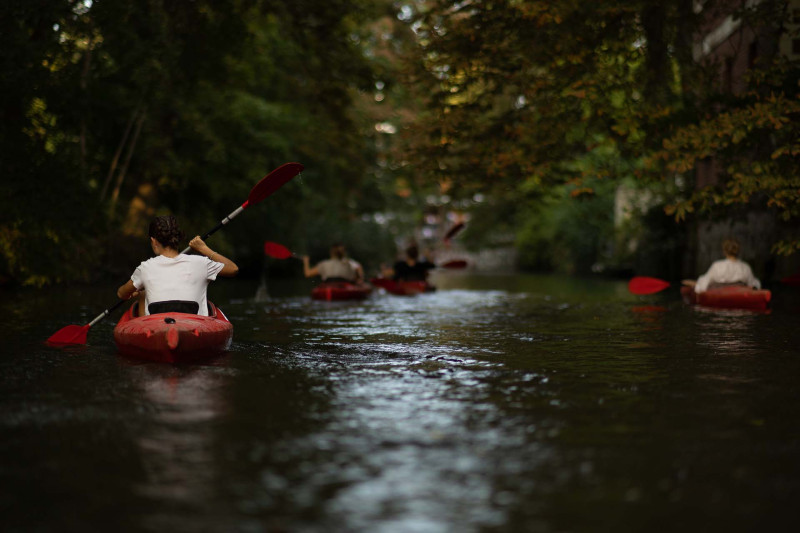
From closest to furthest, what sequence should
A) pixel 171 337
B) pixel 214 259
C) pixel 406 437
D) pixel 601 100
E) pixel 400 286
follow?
1. pixel 406 437
2. pixel 171 337
3. pixel 214 259
4. pixel 601 100
5. pixel 400 286

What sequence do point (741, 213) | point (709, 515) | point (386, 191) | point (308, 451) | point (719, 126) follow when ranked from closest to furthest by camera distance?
1. point (709, 515)
2. point (308, 451)
3. point (719, 126)
4. point (741, 213)
5. point (386, 191)

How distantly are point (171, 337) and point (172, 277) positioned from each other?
76cm

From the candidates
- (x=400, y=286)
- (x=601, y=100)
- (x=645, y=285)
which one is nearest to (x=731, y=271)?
(x=645, y=285)

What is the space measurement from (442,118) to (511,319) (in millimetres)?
6515

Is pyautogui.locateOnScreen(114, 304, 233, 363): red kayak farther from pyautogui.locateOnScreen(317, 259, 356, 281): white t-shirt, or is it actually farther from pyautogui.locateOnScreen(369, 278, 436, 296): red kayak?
pyautogui.locateOnScreen(369, 278, 436, 296): red kayak

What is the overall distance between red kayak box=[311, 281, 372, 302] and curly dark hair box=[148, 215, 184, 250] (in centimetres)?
1107

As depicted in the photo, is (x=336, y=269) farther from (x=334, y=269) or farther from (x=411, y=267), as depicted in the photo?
(x=411, y=267)

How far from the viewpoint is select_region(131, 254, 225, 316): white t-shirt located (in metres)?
9.61

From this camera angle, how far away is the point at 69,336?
11.2 metres

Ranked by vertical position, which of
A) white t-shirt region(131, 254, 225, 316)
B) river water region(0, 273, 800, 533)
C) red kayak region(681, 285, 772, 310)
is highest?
white t-shirt region(131, 254, 225, 316)

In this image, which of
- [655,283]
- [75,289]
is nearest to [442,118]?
[655,283]

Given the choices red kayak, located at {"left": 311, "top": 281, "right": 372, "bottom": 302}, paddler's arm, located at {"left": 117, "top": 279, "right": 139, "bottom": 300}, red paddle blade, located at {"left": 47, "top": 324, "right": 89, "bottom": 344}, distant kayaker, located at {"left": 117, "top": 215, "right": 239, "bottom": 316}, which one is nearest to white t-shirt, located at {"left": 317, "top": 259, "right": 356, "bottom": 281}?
red kayak, located at {"left": 311, "top": 281, "right": 372, "bottom": 302}

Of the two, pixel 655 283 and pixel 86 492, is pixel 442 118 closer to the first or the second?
pixel 655 283

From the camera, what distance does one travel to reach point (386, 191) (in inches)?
1977
